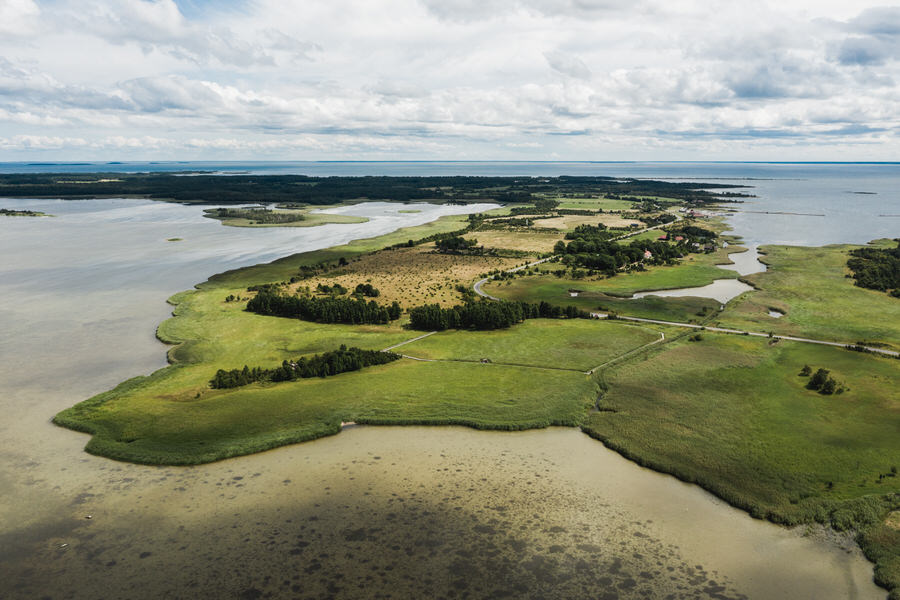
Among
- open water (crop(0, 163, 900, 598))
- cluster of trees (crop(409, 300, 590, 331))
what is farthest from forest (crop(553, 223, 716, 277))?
open water (crop(0, 163, 900, 598))

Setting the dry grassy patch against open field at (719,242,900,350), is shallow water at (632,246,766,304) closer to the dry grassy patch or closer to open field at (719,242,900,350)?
open field at (719,242,900,350)

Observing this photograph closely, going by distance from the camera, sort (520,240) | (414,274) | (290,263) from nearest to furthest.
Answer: (414,274) < (290,263) < (520,240)

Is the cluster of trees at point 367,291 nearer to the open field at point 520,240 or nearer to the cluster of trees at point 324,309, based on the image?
the cluster of trees at point 324,309

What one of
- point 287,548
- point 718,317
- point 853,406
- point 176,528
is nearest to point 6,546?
point 176,528

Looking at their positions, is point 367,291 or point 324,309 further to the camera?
point 367,291

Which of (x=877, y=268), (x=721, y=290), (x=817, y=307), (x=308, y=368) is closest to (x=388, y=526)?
(x=308, y=368)

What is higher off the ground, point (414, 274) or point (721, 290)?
point (414, 274)

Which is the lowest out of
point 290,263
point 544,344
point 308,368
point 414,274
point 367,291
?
point 544,344

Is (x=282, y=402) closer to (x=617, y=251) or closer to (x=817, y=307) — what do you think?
(x=817, y=307)
